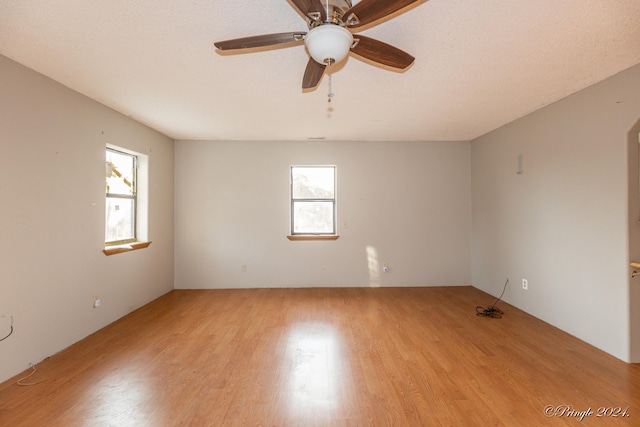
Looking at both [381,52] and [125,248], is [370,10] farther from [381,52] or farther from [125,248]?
[125,248]

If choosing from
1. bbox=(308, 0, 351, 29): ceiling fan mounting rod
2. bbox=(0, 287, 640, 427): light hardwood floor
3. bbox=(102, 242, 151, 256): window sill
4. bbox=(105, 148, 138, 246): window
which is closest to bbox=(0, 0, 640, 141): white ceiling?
bbox=(308, 0, 351, 29): ceiling fan mounting rod

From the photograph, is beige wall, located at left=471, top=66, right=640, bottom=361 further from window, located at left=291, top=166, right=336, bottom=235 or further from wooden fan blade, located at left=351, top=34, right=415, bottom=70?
window, located at left=291, top=166, right=336, bottom=235

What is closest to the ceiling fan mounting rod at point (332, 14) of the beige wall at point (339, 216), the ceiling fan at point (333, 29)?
the ceiling fan at point (333, 29)

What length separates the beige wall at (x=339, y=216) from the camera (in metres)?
4.70

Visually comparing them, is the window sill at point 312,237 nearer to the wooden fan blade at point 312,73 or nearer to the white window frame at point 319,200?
the white window frame at point 319,200

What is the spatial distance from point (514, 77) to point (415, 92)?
2.59 feet

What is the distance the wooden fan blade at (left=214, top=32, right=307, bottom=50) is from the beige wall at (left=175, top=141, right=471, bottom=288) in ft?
10.6

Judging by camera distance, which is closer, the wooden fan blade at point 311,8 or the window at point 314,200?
the wooden fan blade at point 311,8

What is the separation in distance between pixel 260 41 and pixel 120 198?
9.90 feet

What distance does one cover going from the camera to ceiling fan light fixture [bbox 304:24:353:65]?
139 cm

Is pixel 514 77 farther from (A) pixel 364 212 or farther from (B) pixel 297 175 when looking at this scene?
(B) pixel 297 175

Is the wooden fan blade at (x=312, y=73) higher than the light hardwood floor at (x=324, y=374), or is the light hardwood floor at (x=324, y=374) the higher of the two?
the wooden fan blade at (x=312, y=73)

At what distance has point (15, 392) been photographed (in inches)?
79.1

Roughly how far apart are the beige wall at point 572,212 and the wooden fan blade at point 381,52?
6.72 ft
